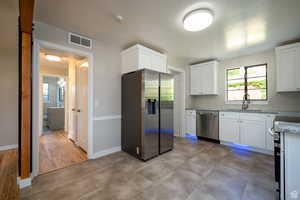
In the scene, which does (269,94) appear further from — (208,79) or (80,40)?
(80,40)

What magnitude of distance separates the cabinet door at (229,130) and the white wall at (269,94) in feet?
2.34

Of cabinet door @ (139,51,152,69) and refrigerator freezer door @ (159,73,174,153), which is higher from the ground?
cabinet door @ (139,51,152,69)

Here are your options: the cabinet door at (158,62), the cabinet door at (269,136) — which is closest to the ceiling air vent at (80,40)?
the cabinet door at (158,62)

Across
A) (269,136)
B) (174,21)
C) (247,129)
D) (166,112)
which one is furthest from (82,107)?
(269,136)

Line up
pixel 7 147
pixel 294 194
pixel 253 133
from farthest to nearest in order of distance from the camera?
pixel 7 147
pixel 253 133
pixel 294 194

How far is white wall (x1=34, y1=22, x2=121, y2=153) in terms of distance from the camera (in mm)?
2816

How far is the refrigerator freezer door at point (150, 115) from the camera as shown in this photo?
2.59m

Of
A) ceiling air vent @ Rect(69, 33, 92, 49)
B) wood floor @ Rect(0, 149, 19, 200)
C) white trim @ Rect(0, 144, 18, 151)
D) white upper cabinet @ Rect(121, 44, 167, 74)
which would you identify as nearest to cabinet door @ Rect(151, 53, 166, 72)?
white upper cabinet @ Rect(121, 44, 167, 74)

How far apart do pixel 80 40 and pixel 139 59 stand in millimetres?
1246

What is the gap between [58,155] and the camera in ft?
9.38

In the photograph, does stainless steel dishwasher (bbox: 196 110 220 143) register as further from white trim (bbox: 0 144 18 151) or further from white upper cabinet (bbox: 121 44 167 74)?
white trim (bbox: 0 144 18 151)

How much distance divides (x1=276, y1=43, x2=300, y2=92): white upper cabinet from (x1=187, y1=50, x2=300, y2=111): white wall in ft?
1.12

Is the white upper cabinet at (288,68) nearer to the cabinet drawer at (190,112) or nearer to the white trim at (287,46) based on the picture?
the white trim at (287,46)

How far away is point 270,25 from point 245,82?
1869 millimetres
